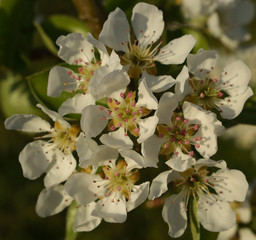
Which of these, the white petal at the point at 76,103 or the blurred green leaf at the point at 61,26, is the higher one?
the blurred green leaf at the point at 61,26

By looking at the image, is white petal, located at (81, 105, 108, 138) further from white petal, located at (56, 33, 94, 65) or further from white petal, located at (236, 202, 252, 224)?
white petal, located at (236, 202, 252, 224)

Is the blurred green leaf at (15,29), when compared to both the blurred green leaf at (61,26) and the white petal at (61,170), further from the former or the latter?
the white petal at (61,170)

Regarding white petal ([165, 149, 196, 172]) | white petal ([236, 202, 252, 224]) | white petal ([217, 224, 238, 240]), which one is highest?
white petal ([165, 149, 196, 172])

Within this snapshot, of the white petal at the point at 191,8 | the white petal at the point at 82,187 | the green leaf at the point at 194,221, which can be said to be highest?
the white petal at the point at 191,8

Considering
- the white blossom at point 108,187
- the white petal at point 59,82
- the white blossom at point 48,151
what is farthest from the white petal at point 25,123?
the white blossom at point 108,187

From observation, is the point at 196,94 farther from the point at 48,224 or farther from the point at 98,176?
the point at 48,224

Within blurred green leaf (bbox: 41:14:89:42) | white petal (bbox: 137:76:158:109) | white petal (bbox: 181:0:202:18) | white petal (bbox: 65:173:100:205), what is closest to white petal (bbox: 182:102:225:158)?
white petal (bbox: 137:76:158:109)

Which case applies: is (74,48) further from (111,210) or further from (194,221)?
(194,221)
